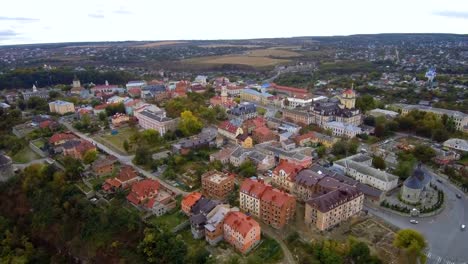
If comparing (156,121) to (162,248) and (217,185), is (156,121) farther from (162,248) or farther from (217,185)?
(162,248)

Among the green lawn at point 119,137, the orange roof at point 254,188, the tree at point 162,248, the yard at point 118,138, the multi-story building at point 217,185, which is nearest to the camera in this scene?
the tree at point 162,248

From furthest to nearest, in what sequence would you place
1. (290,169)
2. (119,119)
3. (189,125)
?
(119,119) → (189,125) → (290,169)

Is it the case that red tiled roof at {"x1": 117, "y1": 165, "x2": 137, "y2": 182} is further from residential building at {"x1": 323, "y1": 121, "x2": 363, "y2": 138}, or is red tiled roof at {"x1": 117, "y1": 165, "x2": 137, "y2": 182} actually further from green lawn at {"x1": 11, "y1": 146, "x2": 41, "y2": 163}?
residential building at {"x1": 323, "y1": 121, "x2": 363, "y2": 138}

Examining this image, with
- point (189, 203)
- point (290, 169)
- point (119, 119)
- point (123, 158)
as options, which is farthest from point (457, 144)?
point (119, 119)

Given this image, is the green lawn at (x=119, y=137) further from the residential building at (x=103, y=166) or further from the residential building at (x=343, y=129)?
the residential building at (x=343, y=129)

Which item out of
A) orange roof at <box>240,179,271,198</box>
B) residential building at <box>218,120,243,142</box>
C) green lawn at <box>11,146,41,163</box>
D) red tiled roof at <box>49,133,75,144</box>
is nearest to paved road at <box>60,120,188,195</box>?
red tiled roof at <box>49,133,75,144</box>

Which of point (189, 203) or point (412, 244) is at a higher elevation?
point (189, 203)

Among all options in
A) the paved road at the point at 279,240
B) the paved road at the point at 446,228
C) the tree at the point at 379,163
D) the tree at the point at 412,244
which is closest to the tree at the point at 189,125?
the paved road at the point at 279,240

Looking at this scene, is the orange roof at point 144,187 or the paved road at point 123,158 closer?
the orange roof at point 144,187
